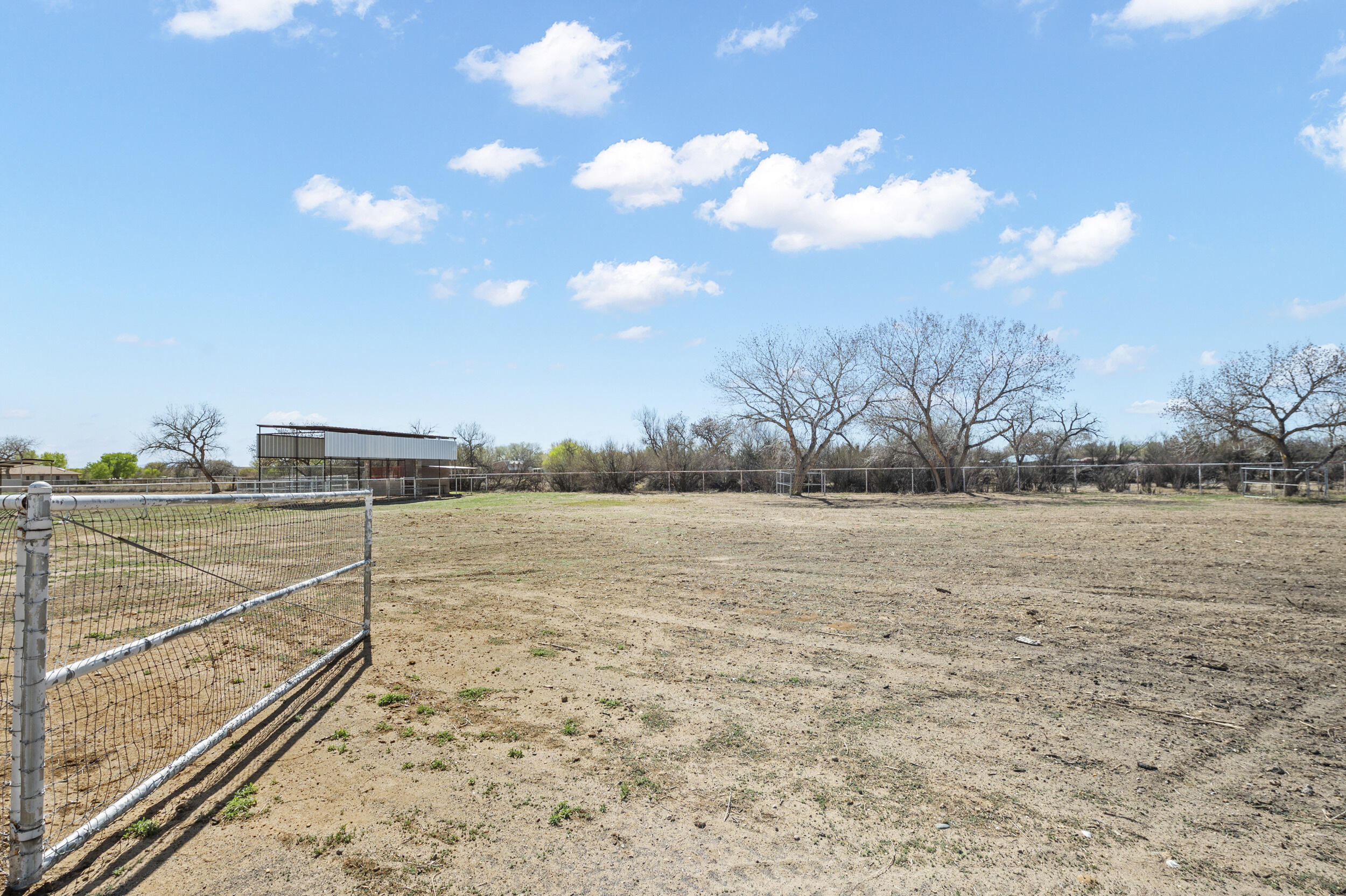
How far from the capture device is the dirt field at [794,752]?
10.6 ft

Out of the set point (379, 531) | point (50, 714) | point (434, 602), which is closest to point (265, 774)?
point (50, 714)

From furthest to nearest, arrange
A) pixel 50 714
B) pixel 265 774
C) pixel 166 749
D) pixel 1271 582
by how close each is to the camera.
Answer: pixel 1271 582 < pixel 50 714 < pixel 166 749 < pixel 265 774

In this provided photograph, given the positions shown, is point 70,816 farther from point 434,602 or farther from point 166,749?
point 434,602

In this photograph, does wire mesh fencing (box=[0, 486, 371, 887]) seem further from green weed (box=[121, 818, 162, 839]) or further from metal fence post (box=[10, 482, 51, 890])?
green weed (box=[121, 818, 162, 839])

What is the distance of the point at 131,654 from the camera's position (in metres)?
3.33

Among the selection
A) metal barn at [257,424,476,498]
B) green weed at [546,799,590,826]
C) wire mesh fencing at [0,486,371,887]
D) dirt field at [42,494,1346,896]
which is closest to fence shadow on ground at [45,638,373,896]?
dirt field at [42,494,1346,896]

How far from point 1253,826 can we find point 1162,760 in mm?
741

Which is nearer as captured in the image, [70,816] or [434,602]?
[70,816]

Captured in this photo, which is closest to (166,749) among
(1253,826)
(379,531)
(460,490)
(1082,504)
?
(1253,826)

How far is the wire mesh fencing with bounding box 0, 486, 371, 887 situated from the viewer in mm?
2908

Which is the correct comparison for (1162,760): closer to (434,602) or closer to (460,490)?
(434,602)

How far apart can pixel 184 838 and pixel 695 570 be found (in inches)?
341

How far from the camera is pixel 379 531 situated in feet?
62.7

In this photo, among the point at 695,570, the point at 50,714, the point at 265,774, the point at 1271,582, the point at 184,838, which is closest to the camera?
the point at 184,838
